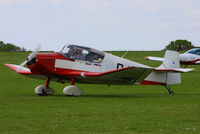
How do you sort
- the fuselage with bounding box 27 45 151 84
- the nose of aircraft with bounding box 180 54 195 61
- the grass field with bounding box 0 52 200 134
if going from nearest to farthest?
the grass field with bounding box 0 52 200 134 → the fuselage with bounding box 27 45 151 84 → the nose of aircraft with bounding box 180 54 195 61

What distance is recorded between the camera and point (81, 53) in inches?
608

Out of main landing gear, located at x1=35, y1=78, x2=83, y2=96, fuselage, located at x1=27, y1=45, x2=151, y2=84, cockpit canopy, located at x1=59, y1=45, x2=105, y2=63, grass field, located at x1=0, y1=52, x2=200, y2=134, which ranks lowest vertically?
grass field, located at x1=0, y1=52, x2=200, y2=134

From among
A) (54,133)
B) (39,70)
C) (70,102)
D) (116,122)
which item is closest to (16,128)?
(54,133)

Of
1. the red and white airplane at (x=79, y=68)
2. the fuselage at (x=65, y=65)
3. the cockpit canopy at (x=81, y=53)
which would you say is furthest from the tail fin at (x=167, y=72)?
the cockpit canopy at (x=81, y=53)

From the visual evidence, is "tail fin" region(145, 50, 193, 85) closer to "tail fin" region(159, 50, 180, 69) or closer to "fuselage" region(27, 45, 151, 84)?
"tail fin" region(159, 50, 180, 69)

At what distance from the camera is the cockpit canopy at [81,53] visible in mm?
15305

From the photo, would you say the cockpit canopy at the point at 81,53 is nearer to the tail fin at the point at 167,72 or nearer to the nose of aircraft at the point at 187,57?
A: the tail fin at the point at 167,72

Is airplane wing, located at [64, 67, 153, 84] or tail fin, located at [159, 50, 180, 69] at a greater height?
tail fin, located at [159, 50, 180, 69]

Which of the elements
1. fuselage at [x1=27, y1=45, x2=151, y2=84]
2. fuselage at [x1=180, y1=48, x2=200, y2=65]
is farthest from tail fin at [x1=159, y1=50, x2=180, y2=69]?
fuselage at [x1=180, y1=48, x2=200, y2=65]

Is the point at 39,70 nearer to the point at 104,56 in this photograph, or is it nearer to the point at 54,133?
the point at 104,56

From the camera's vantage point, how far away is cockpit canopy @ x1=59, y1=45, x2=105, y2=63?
15.3m

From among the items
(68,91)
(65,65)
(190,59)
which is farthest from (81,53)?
(190,59)

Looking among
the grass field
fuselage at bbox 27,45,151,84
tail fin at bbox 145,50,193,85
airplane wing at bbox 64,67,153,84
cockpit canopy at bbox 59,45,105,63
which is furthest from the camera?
tail fin at bbox 145,50,193,85

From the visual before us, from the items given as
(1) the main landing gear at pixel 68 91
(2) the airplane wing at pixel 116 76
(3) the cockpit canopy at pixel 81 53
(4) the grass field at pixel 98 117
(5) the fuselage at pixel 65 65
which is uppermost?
(3) the cockpit canopy at pixel 81 53
